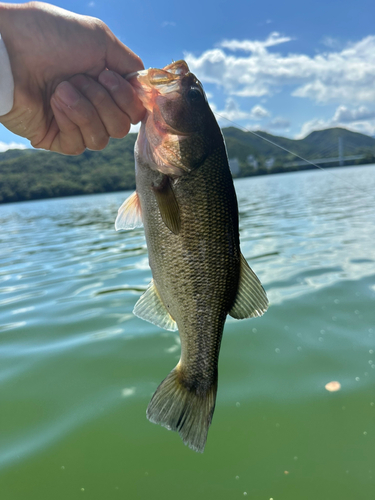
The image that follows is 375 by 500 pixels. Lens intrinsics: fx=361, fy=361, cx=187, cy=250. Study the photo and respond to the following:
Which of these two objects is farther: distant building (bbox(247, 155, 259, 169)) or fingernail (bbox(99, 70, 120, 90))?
distant building (bbox(247, 155, 259, 169))

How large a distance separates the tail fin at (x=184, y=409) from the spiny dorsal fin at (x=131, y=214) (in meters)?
0.99

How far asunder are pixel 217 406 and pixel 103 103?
275 centimetres

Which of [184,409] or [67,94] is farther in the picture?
[67,94]

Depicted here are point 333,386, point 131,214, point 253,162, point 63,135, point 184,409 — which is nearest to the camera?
point 184,409

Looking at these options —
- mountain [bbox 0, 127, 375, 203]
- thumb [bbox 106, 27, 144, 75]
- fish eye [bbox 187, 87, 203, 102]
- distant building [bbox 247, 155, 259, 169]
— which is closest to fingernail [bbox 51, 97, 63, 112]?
thumb [bbox 106, 27, 144, 75]

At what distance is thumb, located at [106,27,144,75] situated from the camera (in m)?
2.47

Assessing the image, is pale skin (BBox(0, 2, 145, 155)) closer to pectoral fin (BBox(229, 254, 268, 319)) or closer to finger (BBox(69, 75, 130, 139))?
finger (BBox(69, 75, 130, 139))

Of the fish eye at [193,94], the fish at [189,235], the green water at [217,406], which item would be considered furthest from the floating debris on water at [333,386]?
the fish eye at [193,94]

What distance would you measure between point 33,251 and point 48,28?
1135 cm

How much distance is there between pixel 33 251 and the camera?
1267cm

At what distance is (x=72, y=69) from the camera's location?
2492 millimetres

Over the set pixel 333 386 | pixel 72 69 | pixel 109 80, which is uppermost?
pixel 72 69

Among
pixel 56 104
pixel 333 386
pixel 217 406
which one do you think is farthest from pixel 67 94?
pixel 333 386

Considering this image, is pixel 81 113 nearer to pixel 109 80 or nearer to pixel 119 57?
pixel 109 80
